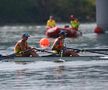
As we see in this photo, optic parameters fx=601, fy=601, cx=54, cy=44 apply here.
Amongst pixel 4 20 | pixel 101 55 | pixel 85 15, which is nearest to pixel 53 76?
pixel 101 55

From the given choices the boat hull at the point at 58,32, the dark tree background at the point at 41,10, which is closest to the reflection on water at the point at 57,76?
the boat hull at the point at 58,32

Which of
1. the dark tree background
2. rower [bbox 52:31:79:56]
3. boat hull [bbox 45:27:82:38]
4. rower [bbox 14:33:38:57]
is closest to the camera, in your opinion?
rower [bbox 52:31:79:56]

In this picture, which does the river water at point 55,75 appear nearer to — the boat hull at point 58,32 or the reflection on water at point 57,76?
the reflection on water at point 57,76

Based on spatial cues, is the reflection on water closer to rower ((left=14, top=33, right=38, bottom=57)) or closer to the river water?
the river water

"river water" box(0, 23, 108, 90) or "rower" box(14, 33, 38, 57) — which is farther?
"rower" box(14, 33, 38, 57)

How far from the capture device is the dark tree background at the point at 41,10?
3890 inches

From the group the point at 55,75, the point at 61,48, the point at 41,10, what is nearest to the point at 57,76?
the point at 55,75

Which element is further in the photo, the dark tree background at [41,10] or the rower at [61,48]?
the dark tree background at [41,10]

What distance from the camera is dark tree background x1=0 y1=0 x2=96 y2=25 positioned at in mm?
98812

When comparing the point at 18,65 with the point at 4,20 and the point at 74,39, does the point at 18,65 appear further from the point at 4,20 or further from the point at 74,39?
the point at 4,20

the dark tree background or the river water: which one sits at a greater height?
the dark tree background

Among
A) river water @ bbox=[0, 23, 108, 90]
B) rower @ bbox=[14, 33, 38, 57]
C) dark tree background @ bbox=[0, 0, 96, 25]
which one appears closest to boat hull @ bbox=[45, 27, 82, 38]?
rower @ bbox=[14, 33, 38, 57]

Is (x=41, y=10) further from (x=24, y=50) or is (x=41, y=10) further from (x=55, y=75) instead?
(x=55, y=75)

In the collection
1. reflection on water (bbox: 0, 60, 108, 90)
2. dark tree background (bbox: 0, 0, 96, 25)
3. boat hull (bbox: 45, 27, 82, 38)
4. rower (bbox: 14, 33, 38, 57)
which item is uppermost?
dark tree background (bbox: 0, 0, 96, 25)
